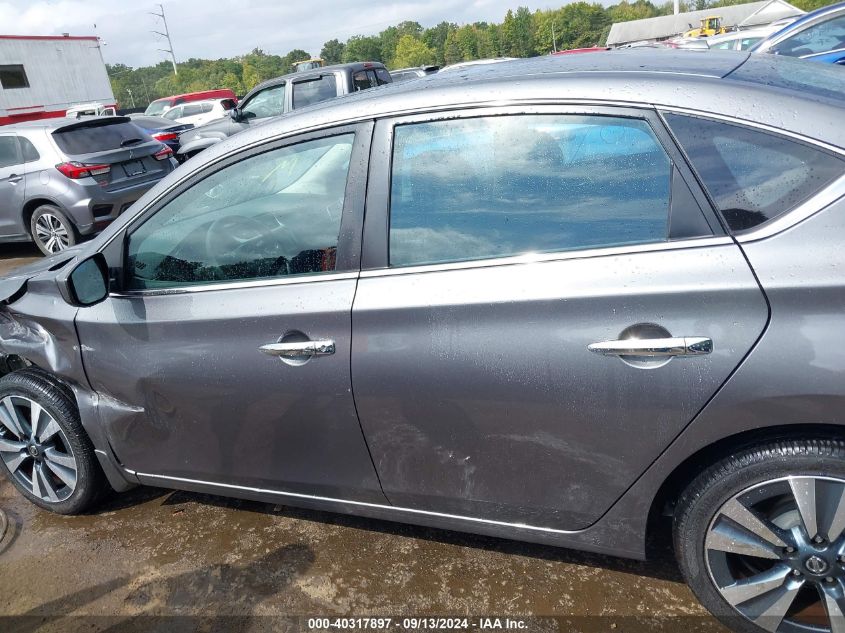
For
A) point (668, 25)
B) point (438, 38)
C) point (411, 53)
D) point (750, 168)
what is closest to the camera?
point (750, 168)

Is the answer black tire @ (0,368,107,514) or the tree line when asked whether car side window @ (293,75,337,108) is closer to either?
black tire @ (0,368,107,514)

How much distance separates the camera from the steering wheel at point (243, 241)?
2340 millimetres

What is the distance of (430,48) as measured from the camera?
106938mm

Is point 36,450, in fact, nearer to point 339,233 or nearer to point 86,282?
point 86,282

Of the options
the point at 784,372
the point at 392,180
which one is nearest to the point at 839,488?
the point at 784,372

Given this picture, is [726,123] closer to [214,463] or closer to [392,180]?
[392,180]

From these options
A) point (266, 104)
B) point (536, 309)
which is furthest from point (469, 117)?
point (266, 104)

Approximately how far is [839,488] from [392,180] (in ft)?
5.04

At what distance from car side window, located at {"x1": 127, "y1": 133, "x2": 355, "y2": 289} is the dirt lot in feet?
3.72

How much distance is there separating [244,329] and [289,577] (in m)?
1.01

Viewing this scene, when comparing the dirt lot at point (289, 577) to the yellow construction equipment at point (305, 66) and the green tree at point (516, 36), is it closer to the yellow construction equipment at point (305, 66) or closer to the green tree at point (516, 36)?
the yellow construction equipment at point (305, 66)

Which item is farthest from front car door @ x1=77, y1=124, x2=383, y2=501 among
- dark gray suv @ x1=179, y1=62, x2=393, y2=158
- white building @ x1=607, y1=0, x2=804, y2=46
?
white building @ x1=607, y1=0, x2=804, y2=46

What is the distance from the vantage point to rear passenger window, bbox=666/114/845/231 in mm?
1678

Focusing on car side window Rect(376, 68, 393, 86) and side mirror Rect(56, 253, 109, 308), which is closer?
side mirror Rect(56, 253, 109, 308)
